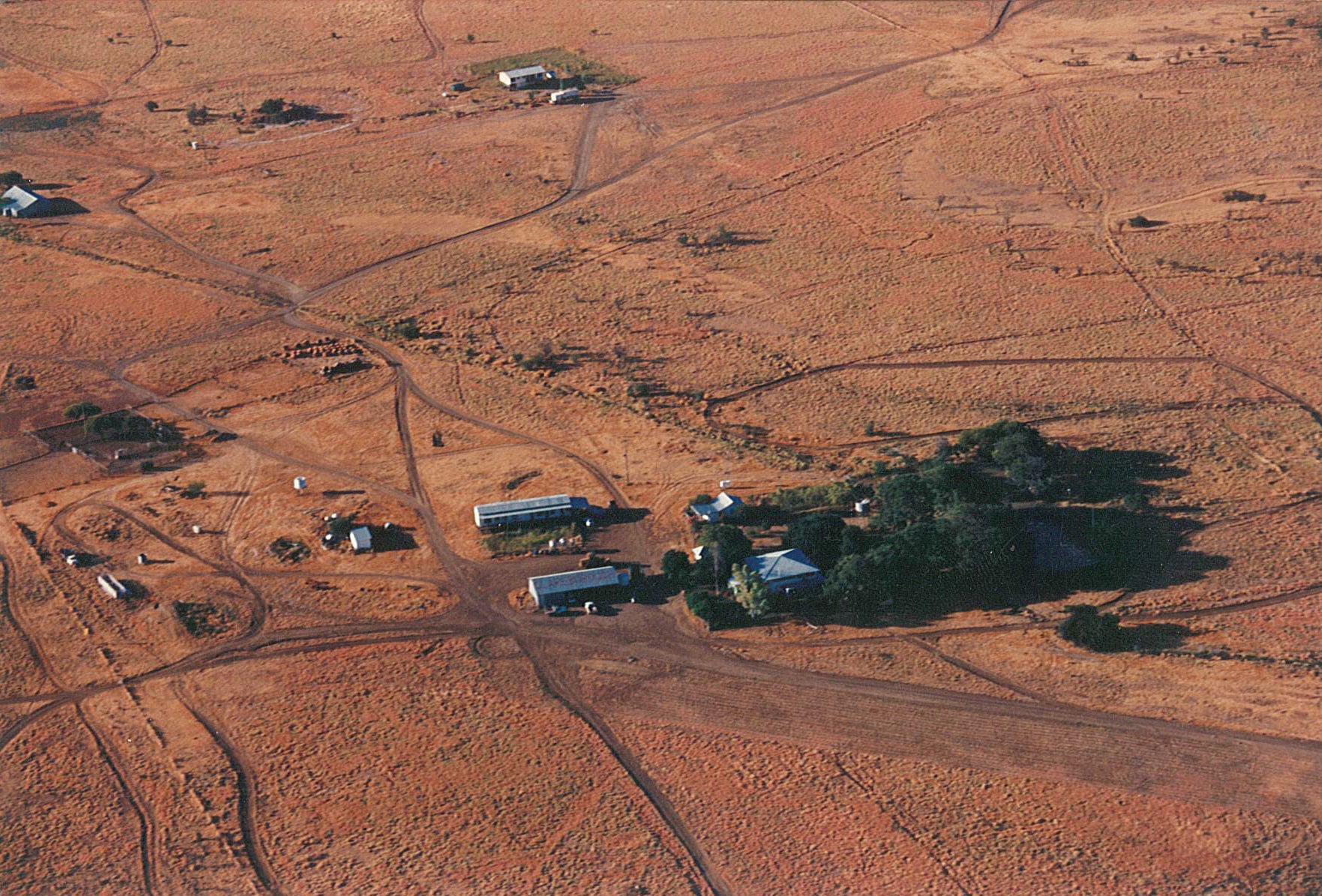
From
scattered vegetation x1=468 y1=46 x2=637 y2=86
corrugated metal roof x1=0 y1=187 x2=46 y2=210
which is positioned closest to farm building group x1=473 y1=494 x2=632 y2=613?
Result: corrugated metal roof x1=0 y1=187 x2=46 y2=210

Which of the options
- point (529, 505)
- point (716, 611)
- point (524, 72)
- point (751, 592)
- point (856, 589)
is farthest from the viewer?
point (524, 72)

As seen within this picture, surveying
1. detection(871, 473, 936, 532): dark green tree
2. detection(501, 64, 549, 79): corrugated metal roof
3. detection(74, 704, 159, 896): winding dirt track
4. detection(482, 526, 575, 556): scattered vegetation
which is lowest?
detection(74, 704, 159, 896): winding dirt track

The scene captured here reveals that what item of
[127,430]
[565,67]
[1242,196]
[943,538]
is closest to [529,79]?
[565,67]

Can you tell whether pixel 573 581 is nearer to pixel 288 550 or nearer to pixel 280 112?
pixel 288 550

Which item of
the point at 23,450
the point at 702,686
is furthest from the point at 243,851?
the point at 23,450

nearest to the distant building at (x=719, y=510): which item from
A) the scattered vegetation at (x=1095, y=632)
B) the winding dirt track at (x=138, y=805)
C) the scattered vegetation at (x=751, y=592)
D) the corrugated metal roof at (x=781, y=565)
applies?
the corrugated metal roof at (x=781, y=565)

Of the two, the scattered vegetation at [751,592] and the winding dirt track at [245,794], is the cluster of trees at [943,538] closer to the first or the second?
the scattered vegetation at [751,592]

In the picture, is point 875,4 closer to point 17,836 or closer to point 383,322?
point 383,322

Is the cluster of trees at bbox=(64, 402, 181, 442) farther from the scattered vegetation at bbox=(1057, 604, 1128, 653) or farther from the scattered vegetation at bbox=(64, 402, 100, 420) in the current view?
the scattered vegetation at bbox=(1057, 604, 1128, 653)

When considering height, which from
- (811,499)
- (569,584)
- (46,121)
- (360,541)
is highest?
(46,121)
